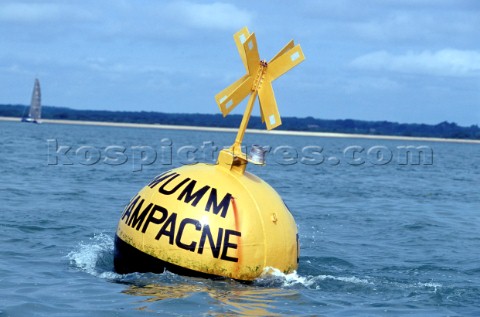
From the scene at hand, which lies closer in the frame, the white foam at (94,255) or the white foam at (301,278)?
the white foam at (301,278)

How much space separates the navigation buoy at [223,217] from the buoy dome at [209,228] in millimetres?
11

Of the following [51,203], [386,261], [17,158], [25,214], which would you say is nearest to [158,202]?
[386,261]

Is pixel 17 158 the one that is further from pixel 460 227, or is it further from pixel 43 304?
pixel 43 304

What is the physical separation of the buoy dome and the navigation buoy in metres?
0.01

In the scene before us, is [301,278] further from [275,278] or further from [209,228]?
[209,228]

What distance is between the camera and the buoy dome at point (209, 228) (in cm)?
1093

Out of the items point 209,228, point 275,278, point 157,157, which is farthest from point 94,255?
point 157,157

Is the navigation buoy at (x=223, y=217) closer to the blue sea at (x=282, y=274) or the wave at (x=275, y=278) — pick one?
the wave at (x=275, y=278)

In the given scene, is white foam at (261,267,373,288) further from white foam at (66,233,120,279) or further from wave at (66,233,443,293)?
white foam at (66,233,120,279)

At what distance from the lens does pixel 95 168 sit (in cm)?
3350

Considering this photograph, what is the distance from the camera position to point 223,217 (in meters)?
11.0

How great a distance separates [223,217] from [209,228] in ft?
0.69

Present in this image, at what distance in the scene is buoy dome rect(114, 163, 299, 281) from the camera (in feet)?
35.9

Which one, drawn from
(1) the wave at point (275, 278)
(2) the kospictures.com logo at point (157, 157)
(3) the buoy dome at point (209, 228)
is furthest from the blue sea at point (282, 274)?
(2) the kospictures.com logo at point (157, 157)
